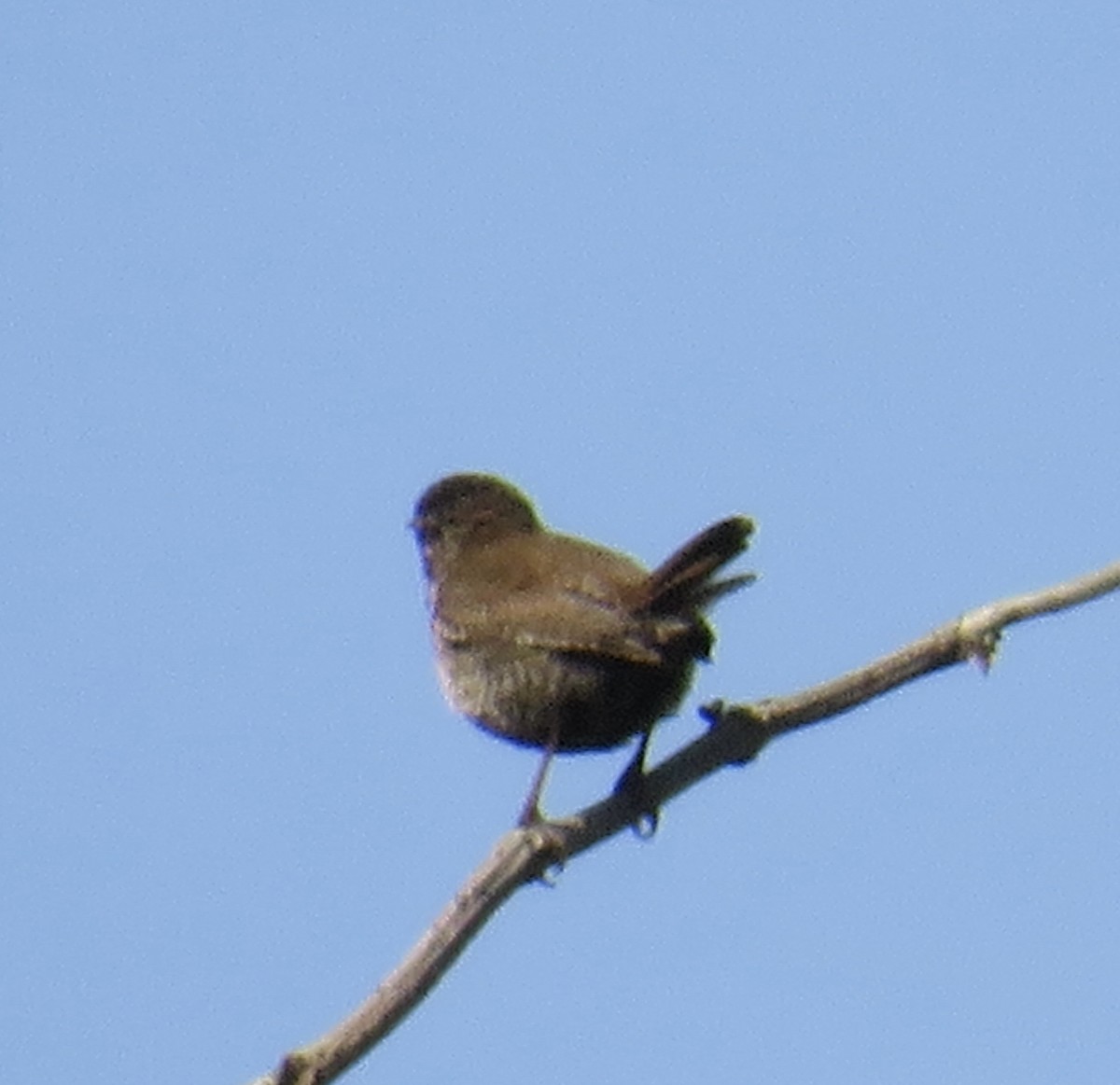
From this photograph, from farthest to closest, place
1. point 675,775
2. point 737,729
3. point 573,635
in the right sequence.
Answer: point 573,635 → point 675,775 → point 737,729

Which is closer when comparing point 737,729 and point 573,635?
point 737,729

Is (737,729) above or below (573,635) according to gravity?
below

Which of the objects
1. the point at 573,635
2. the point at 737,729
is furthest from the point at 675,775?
the point at 573,635

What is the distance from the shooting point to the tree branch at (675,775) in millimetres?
3453

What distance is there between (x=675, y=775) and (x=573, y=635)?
1.99 meters

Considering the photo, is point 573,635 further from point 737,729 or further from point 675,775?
point 737,729

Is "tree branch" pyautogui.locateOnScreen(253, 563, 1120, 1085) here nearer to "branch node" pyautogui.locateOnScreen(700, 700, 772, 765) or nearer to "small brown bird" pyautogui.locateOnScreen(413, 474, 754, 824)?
"branch node" pyautogui.locateOnScreen(700, 700, 772, 765)

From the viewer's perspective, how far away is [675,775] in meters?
4.74

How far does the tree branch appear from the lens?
11.3 feet

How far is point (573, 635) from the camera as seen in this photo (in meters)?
6.71

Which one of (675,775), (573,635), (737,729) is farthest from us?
(573,635)

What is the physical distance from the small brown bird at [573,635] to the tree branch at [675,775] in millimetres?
1127

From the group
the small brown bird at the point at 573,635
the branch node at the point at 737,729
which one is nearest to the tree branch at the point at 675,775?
the branch node at the point at 737,729

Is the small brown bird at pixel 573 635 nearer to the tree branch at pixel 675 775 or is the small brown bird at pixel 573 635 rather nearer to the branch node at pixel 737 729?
the tree branch at pixel 675 775
